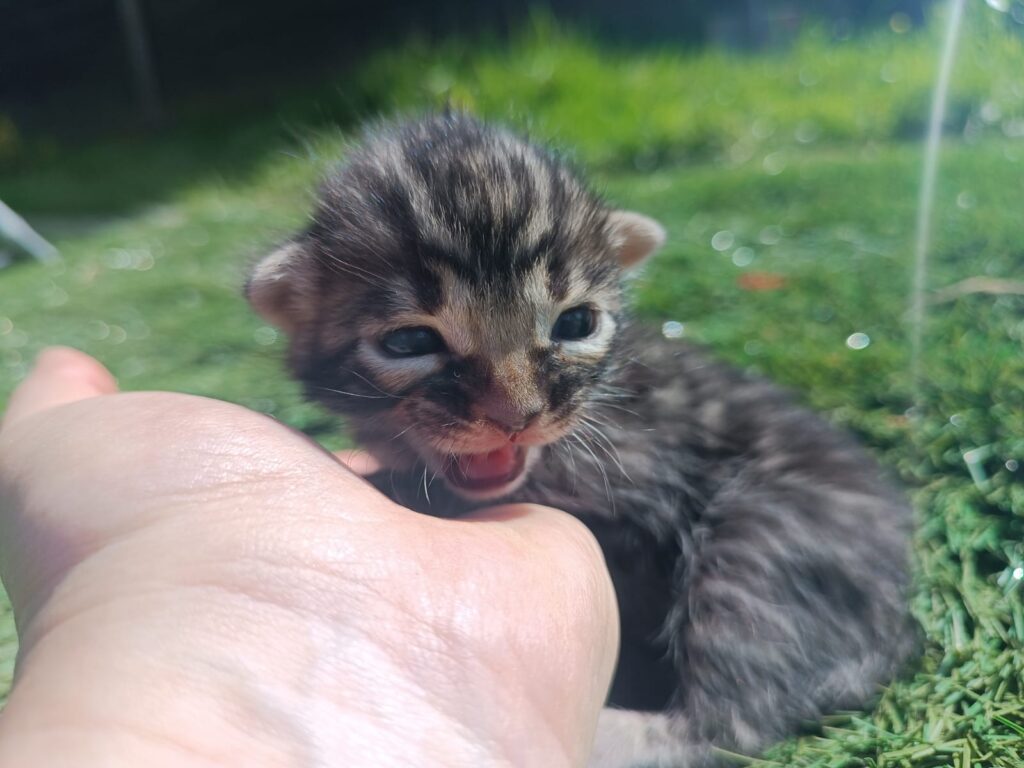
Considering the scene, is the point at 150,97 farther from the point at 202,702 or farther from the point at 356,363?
the point at 202,702

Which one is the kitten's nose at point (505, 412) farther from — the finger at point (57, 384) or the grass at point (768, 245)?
the finger at point (57, 384)

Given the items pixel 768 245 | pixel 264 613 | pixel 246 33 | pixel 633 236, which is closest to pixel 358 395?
pixel 264 613

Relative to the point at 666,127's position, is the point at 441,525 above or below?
above

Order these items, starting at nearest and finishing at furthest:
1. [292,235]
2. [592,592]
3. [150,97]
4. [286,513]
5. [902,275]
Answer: [286,513] → [592,592] → [292,235] → [902,275] → [150,97]

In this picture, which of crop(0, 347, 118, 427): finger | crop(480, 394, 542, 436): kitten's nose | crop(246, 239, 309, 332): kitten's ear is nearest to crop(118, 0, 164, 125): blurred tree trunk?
crop(0, 347, 118, 427): finger

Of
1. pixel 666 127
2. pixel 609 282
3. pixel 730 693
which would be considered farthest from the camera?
pixel 666 127

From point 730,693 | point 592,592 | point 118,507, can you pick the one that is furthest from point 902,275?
point 118,507
